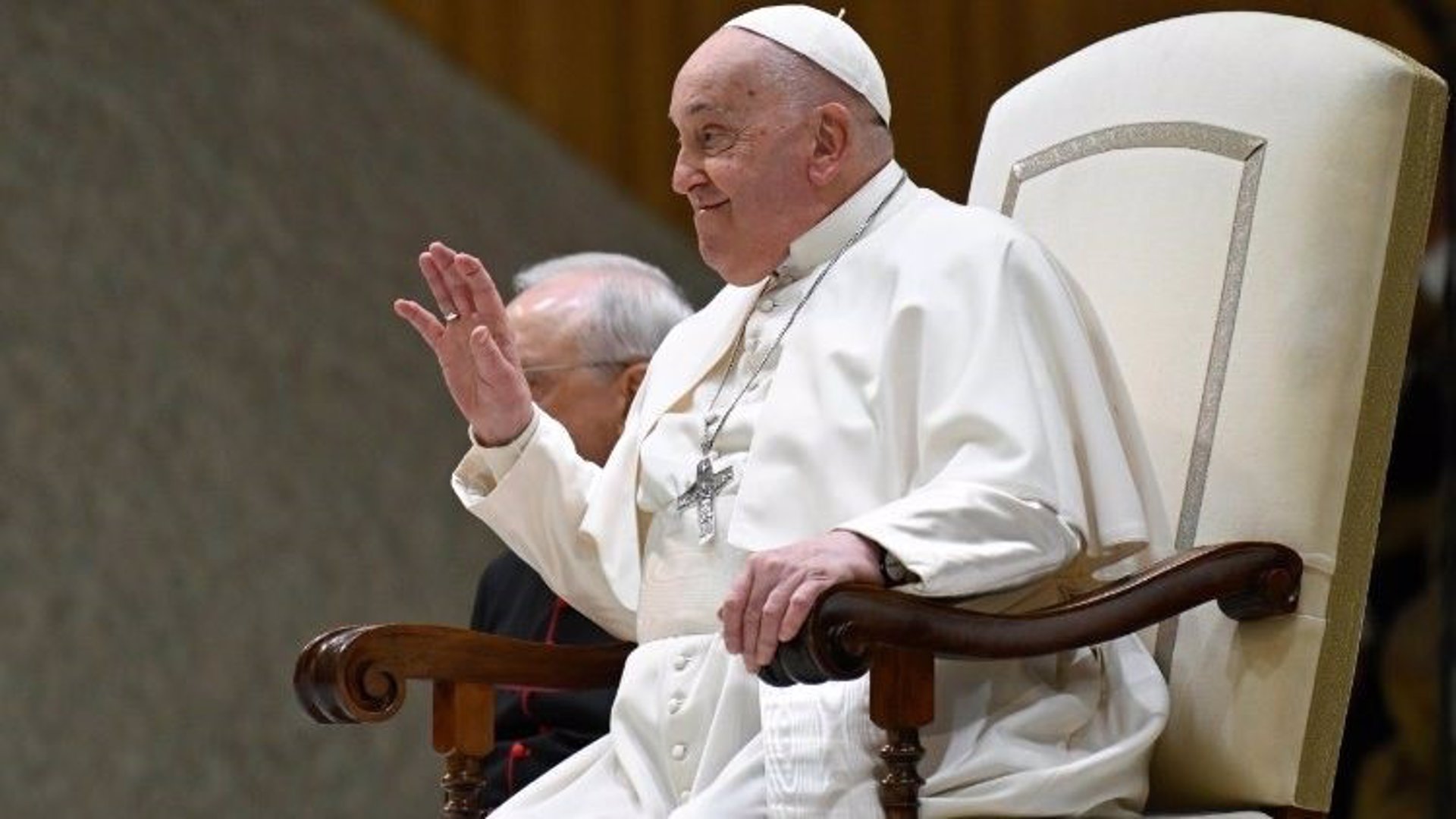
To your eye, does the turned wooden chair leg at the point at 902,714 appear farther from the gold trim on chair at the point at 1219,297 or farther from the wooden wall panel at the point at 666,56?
the wooden wall panel at the point at 666,56

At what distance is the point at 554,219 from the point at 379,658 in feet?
14.0

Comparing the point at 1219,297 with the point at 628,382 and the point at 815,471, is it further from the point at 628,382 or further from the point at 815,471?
the point at 628,382

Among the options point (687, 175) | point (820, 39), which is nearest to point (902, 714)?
point (687, 175)

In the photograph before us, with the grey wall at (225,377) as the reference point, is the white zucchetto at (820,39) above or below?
above

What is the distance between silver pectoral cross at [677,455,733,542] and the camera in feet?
9.77

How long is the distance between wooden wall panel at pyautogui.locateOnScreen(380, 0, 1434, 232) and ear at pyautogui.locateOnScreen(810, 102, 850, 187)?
3004 mm

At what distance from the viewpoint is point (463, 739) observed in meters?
3.04

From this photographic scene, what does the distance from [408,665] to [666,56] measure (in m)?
3.94

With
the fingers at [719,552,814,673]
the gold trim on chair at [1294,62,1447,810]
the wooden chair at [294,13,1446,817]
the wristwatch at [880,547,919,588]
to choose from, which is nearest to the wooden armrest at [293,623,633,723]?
the wooden chair at [294,13,1446,817]

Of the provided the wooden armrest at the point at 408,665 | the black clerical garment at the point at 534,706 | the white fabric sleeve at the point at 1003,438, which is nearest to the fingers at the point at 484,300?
the wooden armrest at the point at 408,665

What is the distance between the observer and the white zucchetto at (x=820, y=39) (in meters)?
3.05

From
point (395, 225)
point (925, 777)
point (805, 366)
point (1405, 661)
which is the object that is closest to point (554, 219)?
point (395, 225)

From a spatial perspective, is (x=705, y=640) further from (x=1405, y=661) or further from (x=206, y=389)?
(x=206, y=389)

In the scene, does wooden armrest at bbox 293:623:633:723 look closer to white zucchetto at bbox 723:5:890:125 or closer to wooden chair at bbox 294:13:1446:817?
wooden chair at bbox 294:13:1446:817
